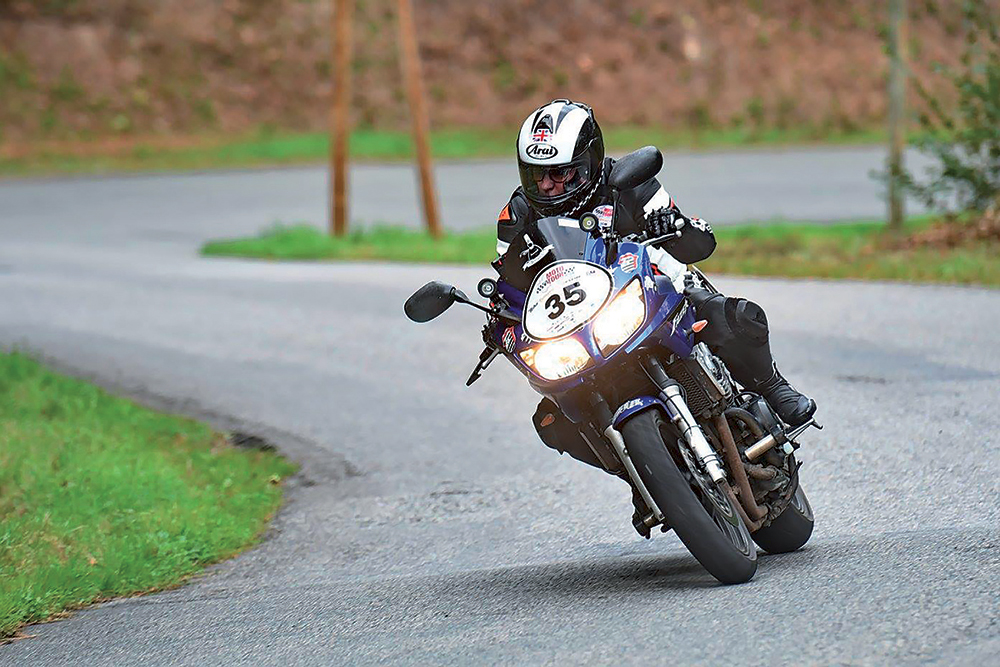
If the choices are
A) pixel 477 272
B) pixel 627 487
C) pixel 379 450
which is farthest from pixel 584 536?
pixel 477 272

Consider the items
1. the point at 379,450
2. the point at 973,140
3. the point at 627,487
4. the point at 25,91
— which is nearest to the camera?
the point at 627,487

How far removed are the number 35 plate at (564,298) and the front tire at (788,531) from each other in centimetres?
139

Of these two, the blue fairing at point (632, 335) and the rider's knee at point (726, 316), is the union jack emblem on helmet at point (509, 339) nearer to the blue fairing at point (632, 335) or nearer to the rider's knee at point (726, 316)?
the blue fairing at point (632, 335)

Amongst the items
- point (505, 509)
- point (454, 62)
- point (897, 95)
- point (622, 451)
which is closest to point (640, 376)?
point (622, 451)

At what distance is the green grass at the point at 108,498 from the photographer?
7543 millimetres

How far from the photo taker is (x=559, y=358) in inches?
228

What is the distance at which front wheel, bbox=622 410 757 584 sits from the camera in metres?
5.71

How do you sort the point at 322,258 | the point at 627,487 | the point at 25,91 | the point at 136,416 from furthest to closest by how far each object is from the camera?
the point at 25,91 → the point at 322,258 → the point at 136,416 → the point at 627,487

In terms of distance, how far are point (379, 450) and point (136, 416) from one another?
237 centimetres

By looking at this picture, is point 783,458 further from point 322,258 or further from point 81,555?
point 322,258

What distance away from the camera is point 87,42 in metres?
57.5

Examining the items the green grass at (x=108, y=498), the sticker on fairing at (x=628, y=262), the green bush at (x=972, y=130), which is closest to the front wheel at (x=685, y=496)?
the sticker on fairing at (x=628, y=262)

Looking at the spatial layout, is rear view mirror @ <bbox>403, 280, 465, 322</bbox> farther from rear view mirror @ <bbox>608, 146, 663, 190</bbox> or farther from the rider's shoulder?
rear view mirror @ <bbox>608, 146, 663, 190</bbox>

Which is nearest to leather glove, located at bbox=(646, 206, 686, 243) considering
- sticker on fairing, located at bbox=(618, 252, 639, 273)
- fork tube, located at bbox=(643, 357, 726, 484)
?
sticker on fairing, located at bbox=(618, 252, 639, 273)
